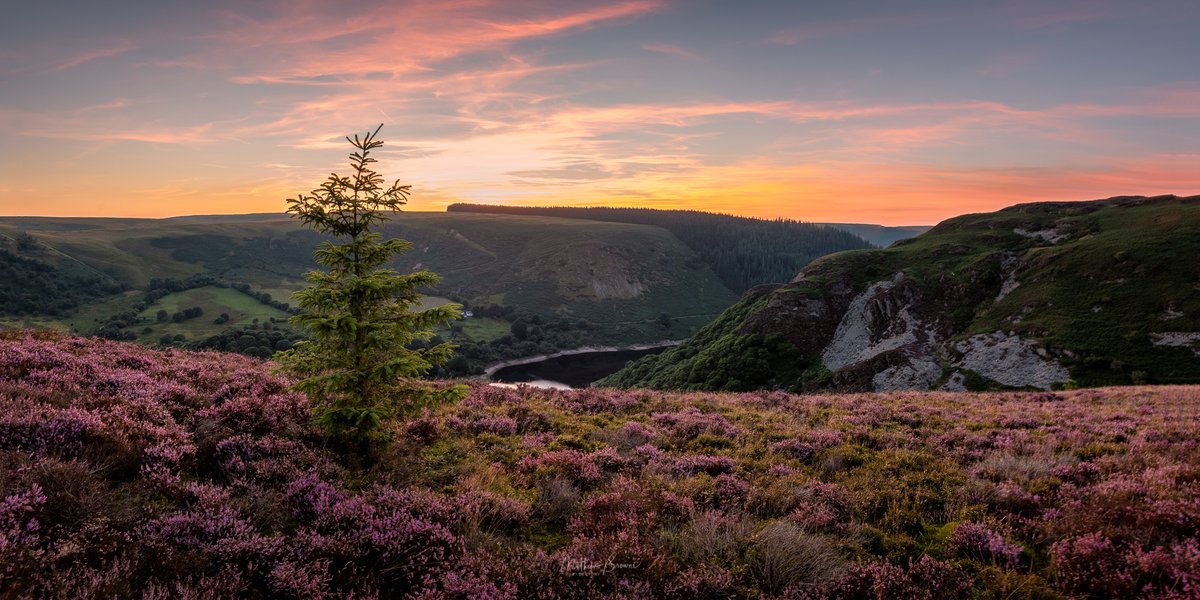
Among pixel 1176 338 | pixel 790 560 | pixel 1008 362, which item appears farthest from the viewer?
pixel 1008 362

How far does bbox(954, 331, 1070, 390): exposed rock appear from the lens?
132 ft

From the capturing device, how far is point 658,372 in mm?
72375

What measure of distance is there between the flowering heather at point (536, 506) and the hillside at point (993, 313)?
37.5 meters

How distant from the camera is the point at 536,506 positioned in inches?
315

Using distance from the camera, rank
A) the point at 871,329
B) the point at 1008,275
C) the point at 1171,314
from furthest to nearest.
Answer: the point at 871,329
the point at 1008,275
the point at 1171,314

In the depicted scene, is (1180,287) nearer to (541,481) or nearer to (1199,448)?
(1199,448)

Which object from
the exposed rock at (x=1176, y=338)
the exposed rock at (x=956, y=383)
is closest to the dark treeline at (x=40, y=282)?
the exposed rock at (x=956, y=383)

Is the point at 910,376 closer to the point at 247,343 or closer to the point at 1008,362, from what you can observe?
the point at 1008,362

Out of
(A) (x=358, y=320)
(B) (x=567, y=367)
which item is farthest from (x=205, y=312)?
(A) (x=358, y=320)

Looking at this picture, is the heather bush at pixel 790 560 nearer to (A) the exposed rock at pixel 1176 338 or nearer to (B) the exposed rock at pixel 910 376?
(B) the exposed rock at pixel 910 376

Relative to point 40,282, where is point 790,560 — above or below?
above

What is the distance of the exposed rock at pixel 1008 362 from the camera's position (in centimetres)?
4009

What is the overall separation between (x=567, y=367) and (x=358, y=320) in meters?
115

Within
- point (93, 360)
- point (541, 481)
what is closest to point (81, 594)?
point (541, 481)
